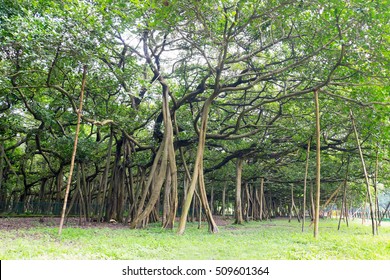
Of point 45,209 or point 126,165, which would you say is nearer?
point 126,165

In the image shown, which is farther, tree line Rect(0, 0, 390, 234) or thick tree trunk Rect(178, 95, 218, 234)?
thick tree trunk Rect(178, 95, 218, 234)

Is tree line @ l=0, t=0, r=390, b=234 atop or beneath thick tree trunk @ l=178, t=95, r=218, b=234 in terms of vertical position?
atop

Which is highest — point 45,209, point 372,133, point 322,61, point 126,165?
point 322,61

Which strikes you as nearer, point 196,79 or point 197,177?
point 197,177

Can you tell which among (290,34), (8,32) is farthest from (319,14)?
(8,32)

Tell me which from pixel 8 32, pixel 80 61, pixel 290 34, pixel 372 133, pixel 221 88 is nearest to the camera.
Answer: pixel 8 32

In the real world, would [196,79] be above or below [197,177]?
above

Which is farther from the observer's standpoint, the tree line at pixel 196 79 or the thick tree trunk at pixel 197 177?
the thick tree trunk at pixel 197 177

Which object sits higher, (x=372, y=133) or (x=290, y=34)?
(x=290, y=34)

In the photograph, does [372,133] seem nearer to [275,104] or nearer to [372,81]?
[372,81]

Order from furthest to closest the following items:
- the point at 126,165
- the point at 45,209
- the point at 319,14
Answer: the point at 45,209 → the point at 126,165 → the point at 319,14

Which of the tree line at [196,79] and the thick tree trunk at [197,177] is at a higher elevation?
the tree line at [196,79]

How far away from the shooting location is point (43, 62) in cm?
925

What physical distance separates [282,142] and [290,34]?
20.4 feet
